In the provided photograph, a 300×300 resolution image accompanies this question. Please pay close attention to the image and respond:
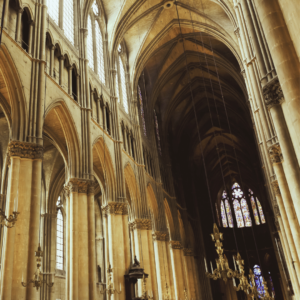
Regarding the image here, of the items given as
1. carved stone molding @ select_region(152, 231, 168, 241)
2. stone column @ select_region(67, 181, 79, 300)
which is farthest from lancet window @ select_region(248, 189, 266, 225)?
stone column @ select_region(67, 181, 79, 300)

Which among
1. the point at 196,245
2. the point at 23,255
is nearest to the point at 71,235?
the point at 23,255

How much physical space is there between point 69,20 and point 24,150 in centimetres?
923

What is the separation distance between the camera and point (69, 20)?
56.5ft

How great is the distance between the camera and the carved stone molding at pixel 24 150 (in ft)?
34.7

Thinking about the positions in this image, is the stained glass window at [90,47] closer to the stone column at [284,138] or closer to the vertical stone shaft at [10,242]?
the vertical stone shaft at [10,242]

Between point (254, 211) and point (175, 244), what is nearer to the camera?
point (175, 244)

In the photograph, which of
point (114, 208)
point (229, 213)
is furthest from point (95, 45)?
point (229, 213)

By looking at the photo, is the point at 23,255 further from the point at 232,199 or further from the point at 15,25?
the point at 232,199

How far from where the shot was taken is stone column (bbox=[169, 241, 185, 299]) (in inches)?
1022

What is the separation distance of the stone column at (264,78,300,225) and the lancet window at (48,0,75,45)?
435 inches

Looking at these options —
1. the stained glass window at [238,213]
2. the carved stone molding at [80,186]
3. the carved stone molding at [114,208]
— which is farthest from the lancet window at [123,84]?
the stained glass window at [238,213]

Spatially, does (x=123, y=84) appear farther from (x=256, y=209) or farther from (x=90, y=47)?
(x=256, y=209)

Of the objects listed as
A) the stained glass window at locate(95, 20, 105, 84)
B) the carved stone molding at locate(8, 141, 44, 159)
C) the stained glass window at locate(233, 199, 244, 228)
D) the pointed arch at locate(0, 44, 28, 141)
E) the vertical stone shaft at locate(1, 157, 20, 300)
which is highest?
the stained glass window at locate(95, 20, 105, 84)

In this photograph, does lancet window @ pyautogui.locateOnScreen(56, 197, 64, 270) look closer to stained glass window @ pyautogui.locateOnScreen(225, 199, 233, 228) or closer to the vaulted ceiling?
the vaulted ceiling
